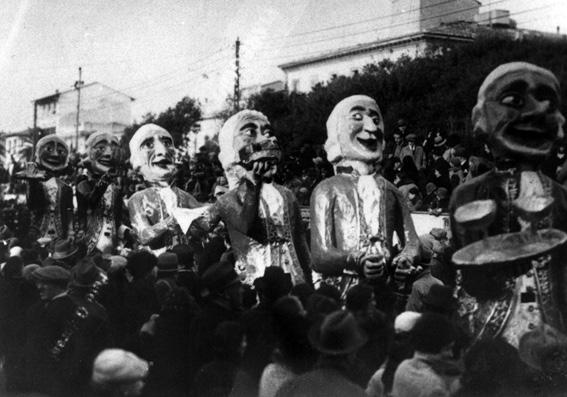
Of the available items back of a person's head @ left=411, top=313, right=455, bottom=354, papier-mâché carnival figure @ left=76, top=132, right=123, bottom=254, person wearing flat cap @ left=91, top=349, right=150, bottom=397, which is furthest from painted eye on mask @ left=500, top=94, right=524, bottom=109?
papier-mâché carnival figure @ left=76, top=132, right=123, bottom=254

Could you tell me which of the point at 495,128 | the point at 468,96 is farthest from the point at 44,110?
the point at 495,128

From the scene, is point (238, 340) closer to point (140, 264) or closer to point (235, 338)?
point (235, 338)

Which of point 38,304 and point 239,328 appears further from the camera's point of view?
A: point 38,304

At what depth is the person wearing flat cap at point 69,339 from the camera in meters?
4.59

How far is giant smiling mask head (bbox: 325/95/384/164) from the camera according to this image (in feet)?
17.3

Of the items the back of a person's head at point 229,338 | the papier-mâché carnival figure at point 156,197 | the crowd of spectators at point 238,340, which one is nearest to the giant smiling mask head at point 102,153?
the papier-mâché carnival figure at point 156,197

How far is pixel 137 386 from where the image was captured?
4316 millimetres

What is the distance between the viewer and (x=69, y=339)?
15.2 feet

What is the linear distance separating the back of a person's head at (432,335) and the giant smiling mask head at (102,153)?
5966mm

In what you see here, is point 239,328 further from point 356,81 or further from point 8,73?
point 356,81

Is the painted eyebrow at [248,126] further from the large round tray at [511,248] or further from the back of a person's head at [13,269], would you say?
the large round tray at [511,248]

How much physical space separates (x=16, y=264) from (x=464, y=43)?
25.9m

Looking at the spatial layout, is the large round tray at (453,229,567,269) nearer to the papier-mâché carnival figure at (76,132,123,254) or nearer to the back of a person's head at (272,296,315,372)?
the back of a person's head at (272,296,315,372)

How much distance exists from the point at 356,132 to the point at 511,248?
1540 millimetres
